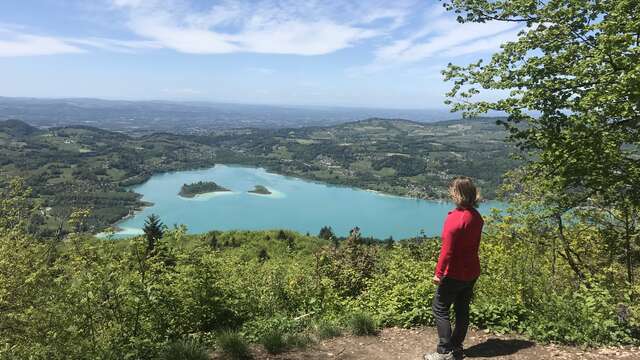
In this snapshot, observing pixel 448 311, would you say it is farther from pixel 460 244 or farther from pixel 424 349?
pixel 424 349

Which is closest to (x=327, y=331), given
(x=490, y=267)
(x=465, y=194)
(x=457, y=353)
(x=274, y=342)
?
(x=274, y=342)

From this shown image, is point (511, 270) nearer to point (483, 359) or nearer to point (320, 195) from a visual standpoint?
point (483, 359)

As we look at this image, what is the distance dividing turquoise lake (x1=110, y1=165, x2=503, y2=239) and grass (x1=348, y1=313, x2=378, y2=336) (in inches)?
4098

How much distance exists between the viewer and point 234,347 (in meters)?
5.80

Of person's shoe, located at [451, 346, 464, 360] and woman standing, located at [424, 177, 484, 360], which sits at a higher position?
woman standing, located at [424, 177, 484, 360]

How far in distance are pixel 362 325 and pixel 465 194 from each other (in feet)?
9.36

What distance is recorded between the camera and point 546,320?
6.45m

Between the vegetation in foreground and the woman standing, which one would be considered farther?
the vegetation in foreground

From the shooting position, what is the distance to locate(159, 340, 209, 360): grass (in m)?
5.34

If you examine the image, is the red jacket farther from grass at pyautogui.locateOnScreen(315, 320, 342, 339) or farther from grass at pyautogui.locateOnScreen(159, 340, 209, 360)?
grass at pyautogui.locateOnScreen(159, 340, 209, 360)

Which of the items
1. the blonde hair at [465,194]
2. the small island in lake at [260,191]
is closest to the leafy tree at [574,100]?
the blonde hair at [465,194]

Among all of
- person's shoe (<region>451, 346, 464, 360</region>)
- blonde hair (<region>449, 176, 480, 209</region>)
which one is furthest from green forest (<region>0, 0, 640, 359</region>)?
blonde hair (<region>449, 176, 480, 209</region>)

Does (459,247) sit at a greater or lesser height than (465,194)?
lesser

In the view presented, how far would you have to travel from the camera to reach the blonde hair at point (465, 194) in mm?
5148
